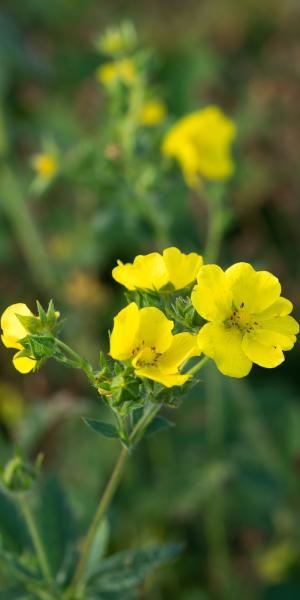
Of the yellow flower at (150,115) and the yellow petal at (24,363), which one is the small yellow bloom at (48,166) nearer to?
the yellow flower at (150,115)

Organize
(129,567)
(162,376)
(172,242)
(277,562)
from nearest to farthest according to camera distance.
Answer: (162,376), (129,567), (277,562), (172,242)

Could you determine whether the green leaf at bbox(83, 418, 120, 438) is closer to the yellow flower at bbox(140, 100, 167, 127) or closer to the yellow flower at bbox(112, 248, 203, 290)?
the yellow flower at bbox(112, 248, 203, 290)

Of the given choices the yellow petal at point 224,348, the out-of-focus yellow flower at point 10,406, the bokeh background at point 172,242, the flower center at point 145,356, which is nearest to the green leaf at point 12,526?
the bokeh background at point 172,242

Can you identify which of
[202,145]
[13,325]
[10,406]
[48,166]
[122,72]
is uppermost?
[122,72]

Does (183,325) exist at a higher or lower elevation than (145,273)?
lower

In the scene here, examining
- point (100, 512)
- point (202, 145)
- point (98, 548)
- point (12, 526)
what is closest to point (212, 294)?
point (100, 512)

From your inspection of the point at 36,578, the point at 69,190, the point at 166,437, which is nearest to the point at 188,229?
the point at 69,190

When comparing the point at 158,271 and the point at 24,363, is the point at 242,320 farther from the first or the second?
the point at 24,363

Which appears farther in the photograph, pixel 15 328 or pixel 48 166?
pixel 48 166
